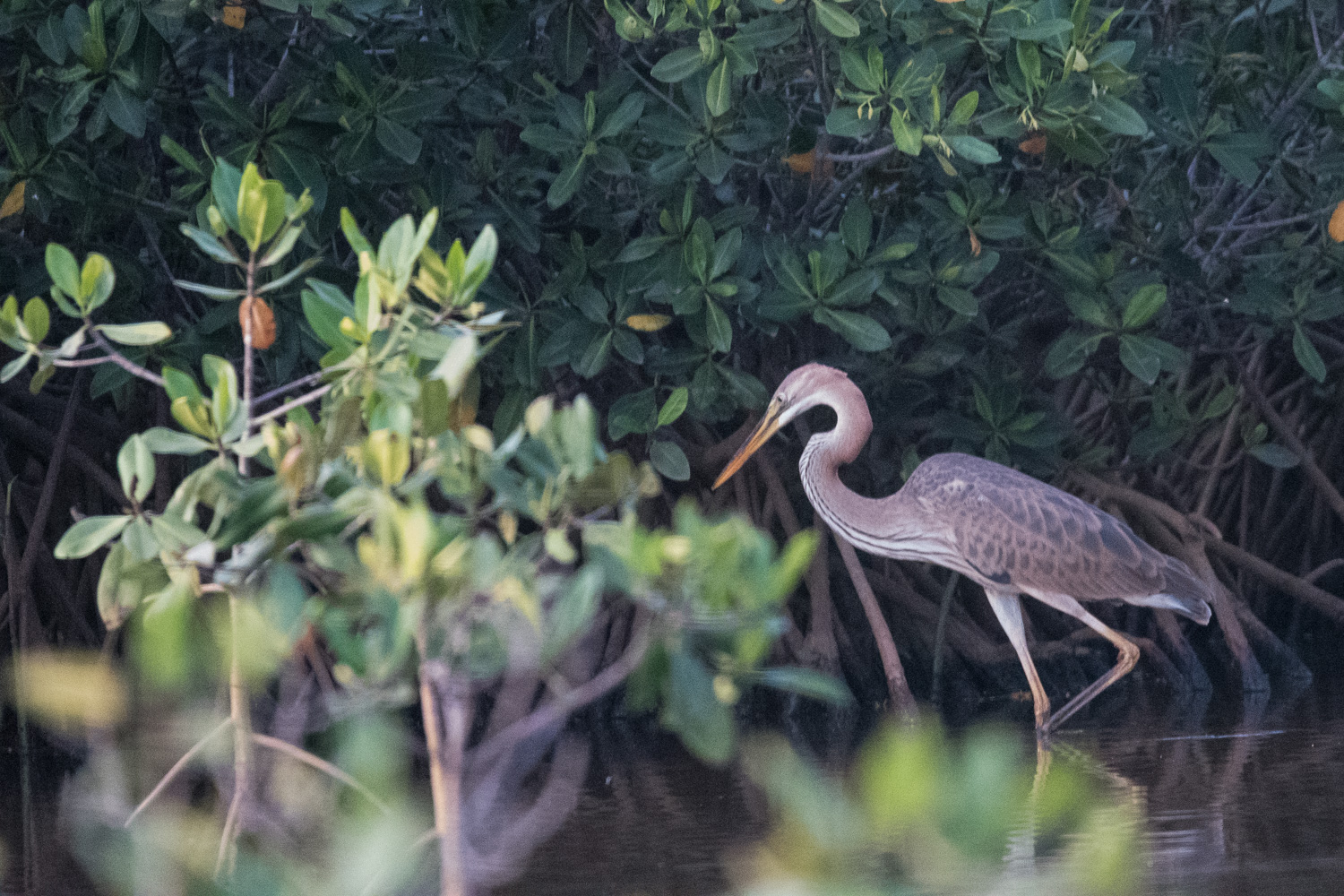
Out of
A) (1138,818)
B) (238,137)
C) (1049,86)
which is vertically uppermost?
(1049,86)

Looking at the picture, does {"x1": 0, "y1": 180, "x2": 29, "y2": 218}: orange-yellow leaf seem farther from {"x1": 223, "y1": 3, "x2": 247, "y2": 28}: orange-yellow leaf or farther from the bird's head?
the bird's head

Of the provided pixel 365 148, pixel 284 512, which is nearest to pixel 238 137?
pixel 365 148

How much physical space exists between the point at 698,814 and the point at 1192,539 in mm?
2928

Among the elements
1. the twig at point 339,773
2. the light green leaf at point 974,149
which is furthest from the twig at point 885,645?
the twig at point 339,773

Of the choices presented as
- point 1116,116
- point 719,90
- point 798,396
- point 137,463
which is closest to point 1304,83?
point 1116,116

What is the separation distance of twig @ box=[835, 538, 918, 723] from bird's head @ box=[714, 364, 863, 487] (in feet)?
1.78

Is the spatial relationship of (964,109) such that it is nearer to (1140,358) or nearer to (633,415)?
(1140,358)

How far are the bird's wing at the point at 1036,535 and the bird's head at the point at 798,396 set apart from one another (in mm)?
414

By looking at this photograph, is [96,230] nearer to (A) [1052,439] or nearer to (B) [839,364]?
(B) [839,364]

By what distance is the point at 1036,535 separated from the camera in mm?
5602

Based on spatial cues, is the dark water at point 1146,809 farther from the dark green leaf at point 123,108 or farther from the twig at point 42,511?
the dark green leaf at point 123,108

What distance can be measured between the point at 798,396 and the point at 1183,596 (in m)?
1.33

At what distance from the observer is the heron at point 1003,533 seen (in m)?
5.59

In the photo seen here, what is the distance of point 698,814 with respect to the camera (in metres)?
4.27
